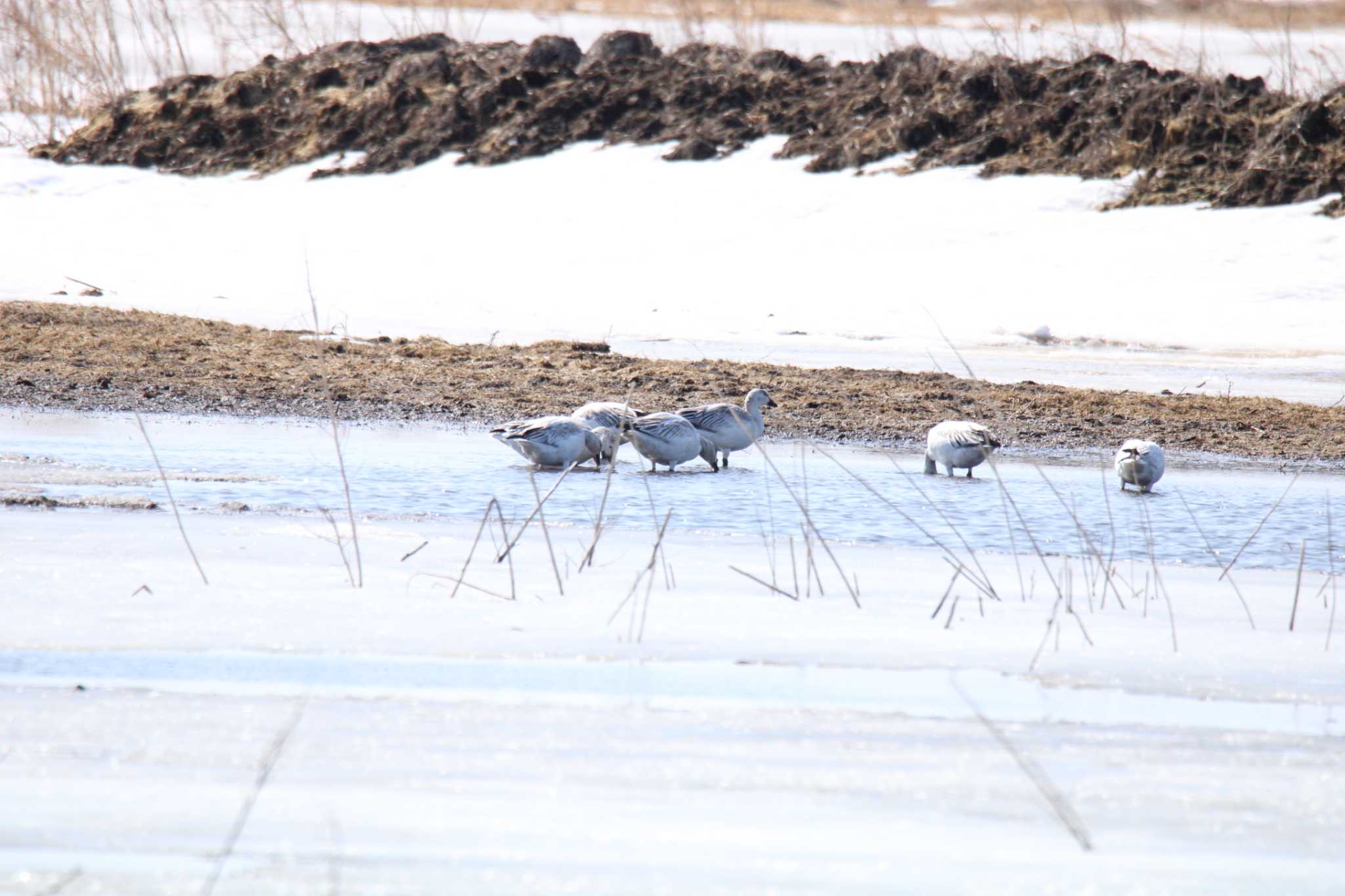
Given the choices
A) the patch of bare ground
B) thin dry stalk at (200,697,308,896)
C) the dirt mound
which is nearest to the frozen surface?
the dirt mound

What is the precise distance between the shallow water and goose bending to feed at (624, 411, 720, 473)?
0.39ft

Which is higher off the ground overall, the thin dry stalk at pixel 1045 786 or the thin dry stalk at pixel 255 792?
the thin dry stalk at pixel 255 792

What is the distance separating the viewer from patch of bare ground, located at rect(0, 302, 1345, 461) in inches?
348

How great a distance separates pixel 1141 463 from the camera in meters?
6.76

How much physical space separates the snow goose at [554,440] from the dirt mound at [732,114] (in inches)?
411

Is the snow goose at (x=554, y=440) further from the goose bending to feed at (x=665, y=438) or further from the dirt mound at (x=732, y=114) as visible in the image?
the dirt mound at (x=732, y=114)

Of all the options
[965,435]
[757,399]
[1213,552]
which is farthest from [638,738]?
[757,399]

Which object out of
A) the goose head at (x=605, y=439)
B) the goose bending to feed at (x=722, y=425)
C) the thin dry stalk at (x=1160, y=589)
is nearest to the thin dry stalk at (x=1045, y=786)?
the thin dry stalk at (x=1160, y=589)

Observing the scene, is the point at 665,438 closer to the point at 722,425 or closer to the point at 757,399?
the point at 722,425

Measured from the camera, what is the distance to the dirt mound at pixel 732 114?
1623cm

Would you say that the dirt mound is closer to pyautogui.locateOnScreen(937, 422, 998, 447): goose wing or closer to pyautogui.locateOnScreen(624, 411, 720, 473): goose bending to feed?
pyautogui.locateOnScreen(937, 422, 998, 447): goose wing

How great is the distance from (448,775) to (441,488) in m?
3.93

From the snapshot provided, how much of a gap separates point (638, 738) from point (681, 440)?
4546 millimetres

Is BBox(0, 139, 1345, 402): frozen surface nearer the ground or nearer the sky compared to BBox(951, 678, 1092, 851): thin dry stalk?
nearer the sky
